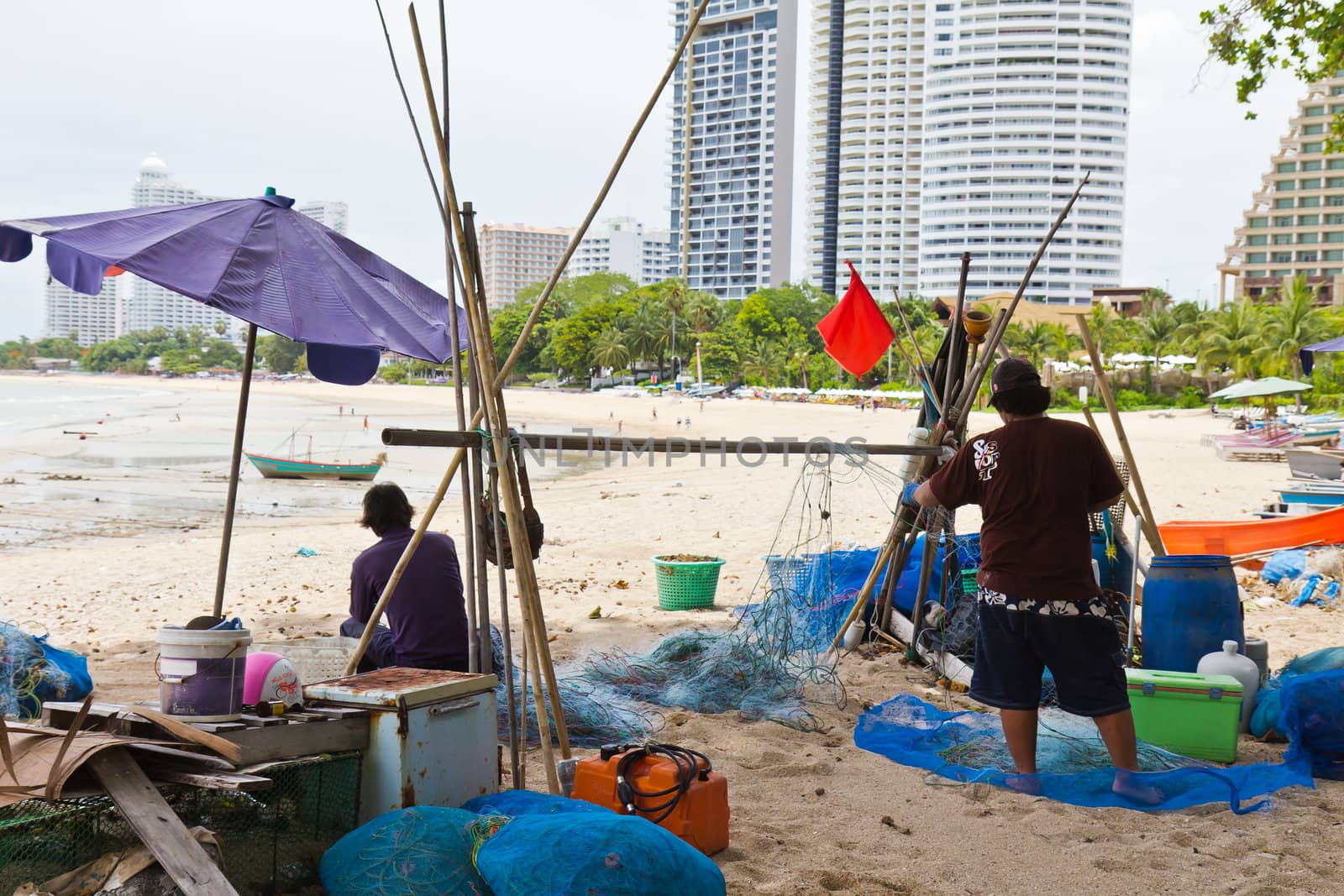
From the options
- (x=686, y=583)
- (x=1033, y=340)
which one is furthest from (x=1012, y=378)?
(x=1033, y=340)

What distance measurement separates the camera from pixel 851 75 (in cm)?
13838

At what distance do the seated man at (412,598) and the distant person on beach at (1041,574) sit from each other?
2109 mm

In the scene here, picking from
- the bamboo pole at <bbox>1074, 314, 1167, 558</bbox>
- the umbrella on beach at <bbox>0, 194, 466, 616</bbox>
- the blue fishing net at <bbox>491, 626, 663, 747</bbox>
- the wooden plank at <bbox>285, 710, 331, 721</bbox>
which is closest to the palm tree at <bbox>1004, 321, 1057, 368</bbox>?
the bamboo pole at <bbox>1074, 314, 1167, 558</bbox>

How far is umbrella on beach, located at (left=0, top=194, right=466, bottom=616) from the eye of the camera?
3.65 metres

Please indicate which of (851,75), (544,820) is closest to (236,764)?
(544,820)

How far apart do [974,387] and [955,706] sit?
1.73 meters

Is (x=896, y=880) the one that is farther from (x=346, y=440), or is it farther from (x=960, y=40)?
(x=960, y=40)

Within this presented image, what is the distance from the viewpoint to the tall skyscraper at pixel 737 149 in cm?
14338

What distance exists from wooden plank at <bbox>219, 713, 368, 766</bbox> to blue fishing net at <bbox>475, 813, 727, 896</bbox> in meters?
0.61

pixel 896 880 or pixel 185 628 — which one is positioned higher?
pixel 185 628

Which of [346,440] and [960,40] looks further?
[960,40]

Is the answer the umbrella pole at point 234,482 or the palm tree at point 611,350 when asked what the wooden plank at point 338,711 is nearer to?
the umbrella pole at point 234,482

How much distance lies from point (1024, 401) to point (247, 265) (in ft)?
9.52

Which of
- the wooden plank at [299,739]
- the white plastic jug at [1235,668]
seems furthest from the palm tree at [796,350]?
the wooden plank at [299,739]
